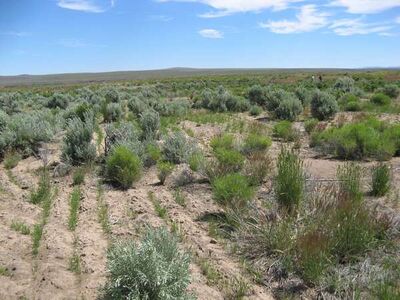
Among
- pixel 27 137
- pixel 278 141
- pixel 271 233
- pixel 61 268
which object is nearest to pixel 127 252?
pixel 61 268

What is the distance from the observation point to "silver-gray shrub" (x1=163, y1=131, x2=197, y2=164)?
1108cm

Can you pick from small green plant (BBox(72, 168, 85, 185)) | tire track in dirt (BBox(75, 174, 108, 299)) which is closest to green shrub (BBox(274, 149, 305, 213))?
tire track in dirt (BBox(75, 174, 108, 299))

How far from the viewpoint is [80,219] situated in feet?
24.0

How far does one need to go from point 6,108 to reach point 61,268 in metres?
20.6

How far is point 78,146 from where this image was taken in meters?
11.3

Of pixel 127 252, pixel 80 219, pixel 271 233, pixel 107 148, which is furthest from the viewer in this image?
pixel 107 148

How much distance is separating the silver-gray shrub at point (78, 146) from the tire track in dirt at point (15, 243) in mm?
1986

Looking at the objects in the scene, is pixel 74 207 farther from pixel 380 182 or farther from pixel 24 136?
pixel 24 136

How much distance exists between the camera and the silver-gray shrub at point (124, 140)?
1084 centimetres

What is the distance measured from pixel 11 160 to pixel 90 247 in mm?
5798

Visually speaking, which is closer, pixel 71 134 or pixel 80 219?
pixel 80 219

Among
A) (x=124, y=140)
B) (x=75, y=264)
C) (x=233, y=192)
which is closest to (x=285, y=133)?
(x=124, y=140)

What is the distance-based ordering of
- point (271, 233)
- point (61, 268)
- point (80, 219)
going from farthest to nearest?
1. point (80, 219)
2. point (271, 233)
3. point (61, 268)

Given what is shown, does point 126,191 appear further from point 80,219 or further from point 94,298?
point 94,298
